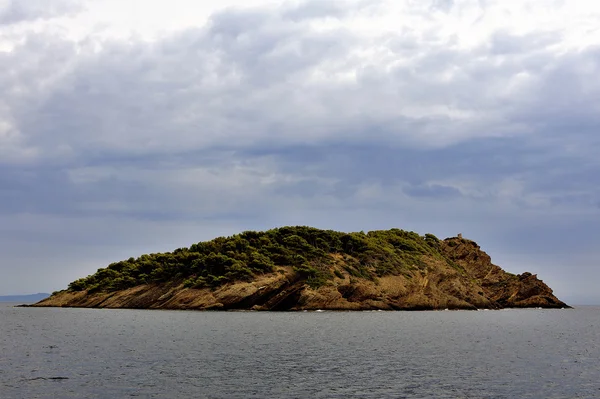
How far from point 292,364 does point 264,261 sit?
108452 mm

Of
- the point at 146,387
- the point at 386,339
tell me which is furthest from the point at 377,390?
the point at 386,339

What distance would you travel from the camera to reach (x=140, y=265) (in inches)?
→ 7008

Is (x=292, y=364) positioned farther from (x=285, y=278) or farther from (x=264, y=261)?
(x=264, y=261)

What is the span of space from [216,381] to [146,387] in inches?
211

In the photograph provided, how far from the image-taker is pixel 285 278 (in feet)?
525

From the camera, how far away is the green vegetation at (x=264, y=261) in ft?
530

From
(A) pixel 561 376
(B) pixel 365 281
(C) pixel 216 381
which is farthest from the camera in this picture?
(B) pixel 365 281

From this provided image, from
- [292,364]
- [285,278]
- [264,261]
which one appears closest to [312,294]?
[285,278]

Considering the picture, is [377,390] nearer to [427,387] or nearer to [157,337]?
[427,387]

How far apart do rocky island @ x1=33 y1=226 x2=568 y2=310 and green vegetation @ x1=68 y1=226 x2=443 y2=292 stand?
0.94 ft

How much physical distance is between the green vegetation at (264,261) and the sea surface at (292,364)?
228 feet

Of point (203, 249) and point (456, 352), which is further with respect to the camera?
point (203, 249)

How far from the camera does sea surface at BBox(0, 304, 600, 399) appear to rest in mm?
41594

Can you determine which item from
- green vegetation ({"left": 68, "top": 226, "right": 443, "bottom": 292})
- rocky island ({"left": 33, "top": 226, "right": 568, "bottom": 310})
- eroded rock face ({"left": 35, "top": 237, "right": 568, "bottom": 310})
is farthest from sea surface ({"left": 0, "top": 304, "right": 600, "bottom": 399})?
green vegetation ({"left": 68, "top": 226, "right": 443, "bottom": 292})
